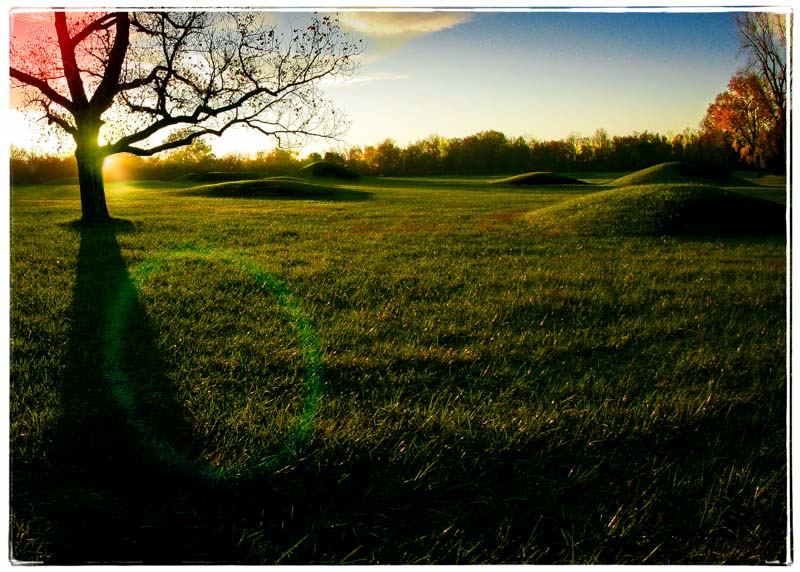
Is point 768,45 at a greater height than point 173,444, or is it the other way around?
point 768,45

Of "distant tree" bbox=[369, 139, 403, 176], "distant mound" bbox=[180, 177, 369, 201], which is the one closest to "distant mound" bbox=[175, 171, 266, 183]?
"distant mound" bbox=[180, 177, 369, 201]

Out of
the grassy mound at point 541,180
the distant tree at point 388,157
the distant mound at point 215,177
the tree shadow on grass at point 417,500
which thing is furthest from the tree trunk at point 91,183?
the grassy mound at point 541,180

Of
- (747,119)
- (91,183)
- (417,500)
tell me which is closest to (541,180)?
(747,119)

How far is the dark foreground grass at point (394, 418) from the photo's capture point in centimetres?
247

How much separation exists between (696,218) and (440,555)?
13.4 m

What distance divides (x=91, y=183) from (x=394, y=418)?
41.2 feet

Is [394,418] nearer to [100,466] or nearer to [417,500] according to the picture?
[417,500]

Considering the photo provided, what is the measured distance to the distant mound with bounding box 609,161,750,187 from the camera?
21673 mm

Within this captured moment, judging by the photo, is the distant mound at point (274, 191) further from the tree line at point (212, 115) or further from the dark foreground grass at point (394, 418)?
the dark foreground grass at point (394, 418)

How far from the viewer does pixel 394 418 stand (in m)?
3.35

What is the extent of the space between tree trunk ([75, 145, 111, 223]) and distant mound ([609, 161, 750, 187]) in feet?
64.0

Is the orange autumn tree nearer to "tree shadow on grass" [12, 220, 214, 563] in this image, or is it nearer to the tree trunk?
"tree shadow on grass" [12, 220, 214, 563]

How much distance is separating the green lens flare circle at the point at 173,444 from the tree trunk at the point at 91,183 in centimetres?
694

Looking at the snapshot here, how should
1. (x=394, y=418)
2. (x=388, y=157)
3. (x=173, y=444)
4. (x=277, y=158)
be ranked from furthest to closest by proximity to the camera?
(x=388, y=157)
(x=277, y=158)
(x=394, y=418)
(x=173, y=444)
